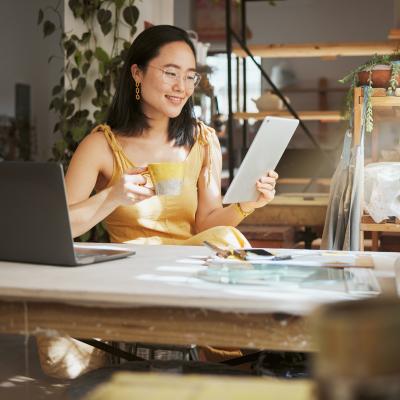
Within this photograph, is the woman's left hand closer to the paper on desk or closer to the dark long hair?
the paper on desk

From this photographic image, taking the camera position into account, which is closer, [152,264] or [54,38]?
[152,264]

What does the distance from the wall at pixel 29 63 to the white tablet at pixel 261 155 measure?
6.21 meters

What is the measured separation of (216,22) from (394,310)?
10322 millimetres

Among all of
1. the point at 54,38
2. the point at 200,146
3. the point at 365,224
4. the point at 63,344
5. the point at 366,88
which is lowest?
the point at 63,344

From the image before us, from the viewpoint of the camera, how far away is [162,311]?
1292 mm

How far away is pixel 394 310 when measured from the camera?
1.96 ft

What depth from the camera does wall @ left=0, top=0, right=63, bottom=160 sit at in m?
8.34

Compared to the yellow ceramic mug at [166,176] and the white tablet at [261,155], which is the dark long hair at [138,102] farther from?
the yellow ceramic mug at [166,176]

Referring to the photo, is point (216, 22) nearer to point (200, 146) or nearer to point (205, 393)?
point (200, 146)

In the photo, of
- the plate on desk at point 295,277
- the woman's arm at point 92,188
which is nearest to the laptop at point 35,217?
the plate on desk at point 295,277

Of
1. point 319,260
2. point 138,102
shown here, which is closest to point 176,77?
point 138,102

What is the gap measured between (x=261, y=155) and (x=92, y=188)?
73 cm

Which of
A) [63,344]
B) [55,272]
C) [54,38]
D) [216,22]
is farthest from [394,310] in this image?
[216,22]

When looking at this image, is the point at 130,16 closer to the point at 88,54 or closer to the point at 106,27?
the point at 106,27
